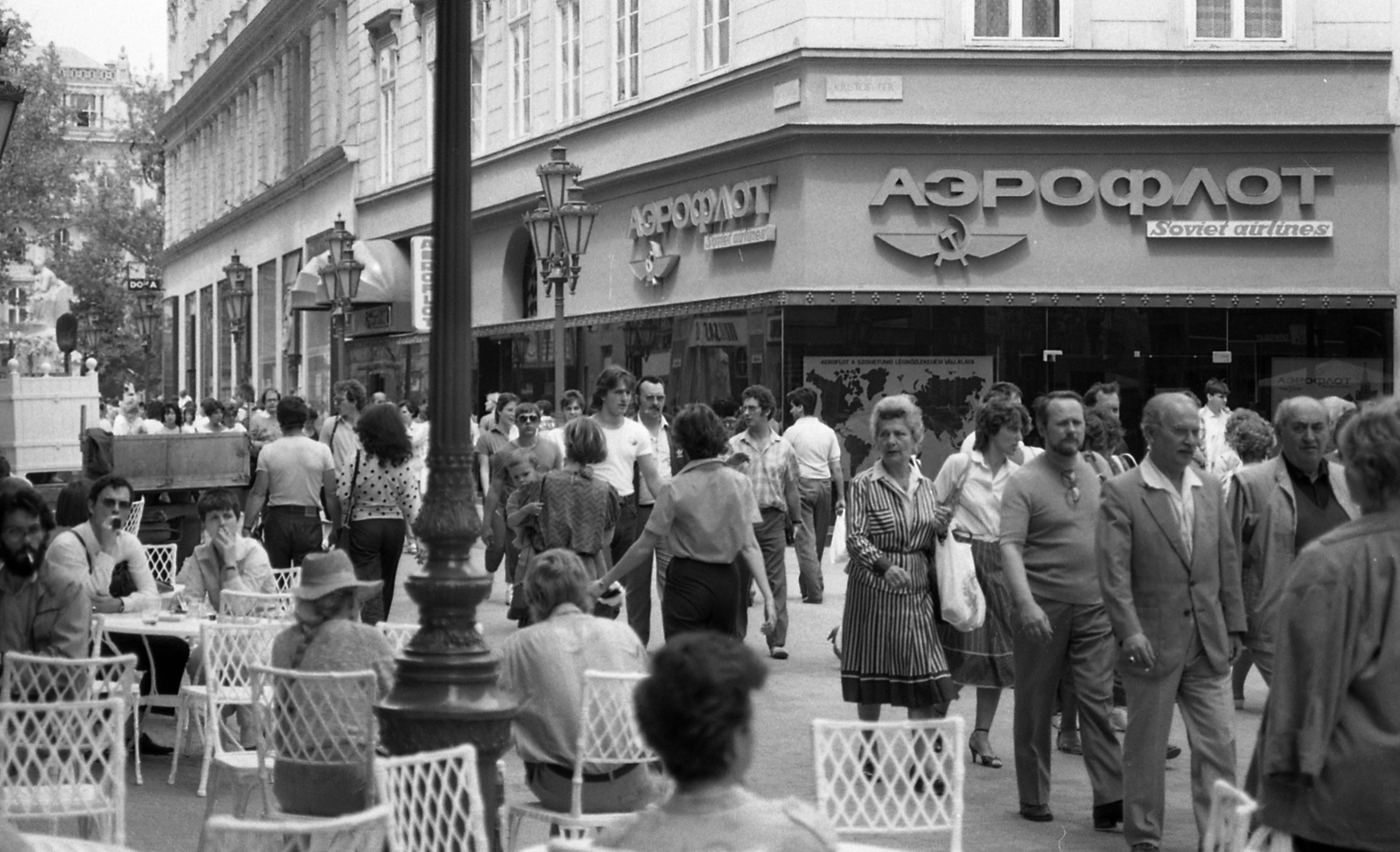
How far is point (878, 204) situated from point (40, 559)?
1680 cm

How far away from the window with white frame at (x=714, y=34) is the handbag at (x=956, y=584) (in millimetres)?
17362

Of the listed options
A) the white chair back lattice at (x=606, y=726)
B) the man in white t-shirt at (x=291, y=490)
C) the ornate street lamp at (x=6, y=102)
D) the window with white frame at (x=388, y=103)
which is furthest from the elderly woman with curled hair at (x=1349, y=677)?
the window with white frame at (x=388, y=103)

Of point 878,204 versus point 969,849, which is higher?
point 878,204

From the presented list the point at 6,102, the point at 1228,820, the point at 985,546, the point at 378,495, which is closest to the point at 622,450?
the point at 378,495

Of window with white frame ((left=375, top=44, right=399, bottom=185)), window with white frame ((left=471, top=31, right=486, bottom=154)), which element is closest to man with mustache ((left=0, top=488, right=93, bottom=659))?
window with white frame ((left=471, top=31, right=486, bottom=154))

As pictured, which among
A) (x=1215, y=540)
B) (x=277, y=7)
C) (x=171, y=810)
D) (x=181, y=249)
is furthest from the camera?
(x=181, y=249)

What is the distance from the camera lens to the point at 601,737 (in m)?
7.27

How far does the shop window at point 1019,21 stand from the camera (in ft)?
79.2

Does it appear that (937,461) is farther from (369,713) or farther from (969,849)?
(369,713)

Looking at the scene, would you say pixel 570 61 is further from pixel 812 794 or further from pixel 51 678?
pixel 51 678

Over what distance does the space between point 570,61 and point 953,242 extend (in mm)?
9088

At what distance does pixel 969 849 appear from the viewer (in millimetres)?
8633

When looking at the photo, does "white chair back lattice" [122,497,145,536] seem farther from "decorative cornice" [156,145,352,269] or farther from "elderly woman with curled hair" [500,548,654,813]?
"decorative cornice" [156,145,352,269]

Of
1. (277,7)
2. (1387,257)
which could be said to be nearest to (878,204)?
(1387,257)
